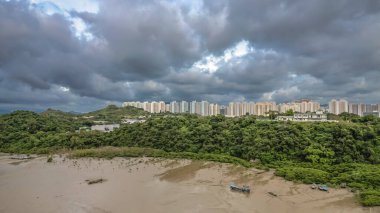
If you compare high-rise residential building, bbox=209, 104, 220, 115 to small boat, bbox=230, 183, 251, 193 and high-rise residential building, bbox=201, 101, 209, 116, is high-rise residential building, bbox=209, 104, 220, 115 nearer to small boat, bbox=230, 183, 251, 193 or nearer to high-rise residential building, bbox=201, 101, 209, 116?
high-rise residential building, bbox=201, 101, 209, 116

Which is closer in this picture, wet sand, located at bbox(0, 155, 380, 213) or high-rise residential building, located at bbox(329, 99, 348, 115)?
wet sand, located at bbox(0, 155, 380, 213)

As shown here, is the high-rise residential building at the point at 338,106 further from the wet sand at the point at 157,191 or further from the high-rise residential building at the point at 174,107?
the wet sand at the point at 157,191

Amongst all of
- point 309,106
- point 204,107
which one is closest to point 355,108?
point 309,106

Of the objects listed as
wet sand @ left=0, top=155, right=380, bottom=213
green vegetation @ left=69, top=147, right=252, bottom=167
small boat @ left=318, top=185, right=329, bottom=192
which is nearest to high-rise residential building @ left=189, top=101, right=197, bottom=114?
green vegetation @ left=69, top=147, right=252, bottom=167

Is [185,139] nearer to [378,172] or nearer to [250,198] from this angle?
[250,198]

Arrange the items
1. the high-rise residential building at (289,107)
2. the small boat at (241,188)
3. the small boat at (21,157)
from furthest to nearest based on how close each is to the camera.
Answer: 1. the high-rise residential building at (289,107)
2. the small boat at (21,157)
3. the small boat at (241,188)

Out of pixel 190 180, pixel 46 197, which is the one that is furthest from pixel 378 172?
pixel 46 197

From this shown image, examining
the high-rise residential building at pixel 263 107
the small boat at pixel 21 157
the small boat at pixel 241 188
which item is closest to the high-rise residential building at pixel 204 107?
the high-rise residential building at pixel 263 107
